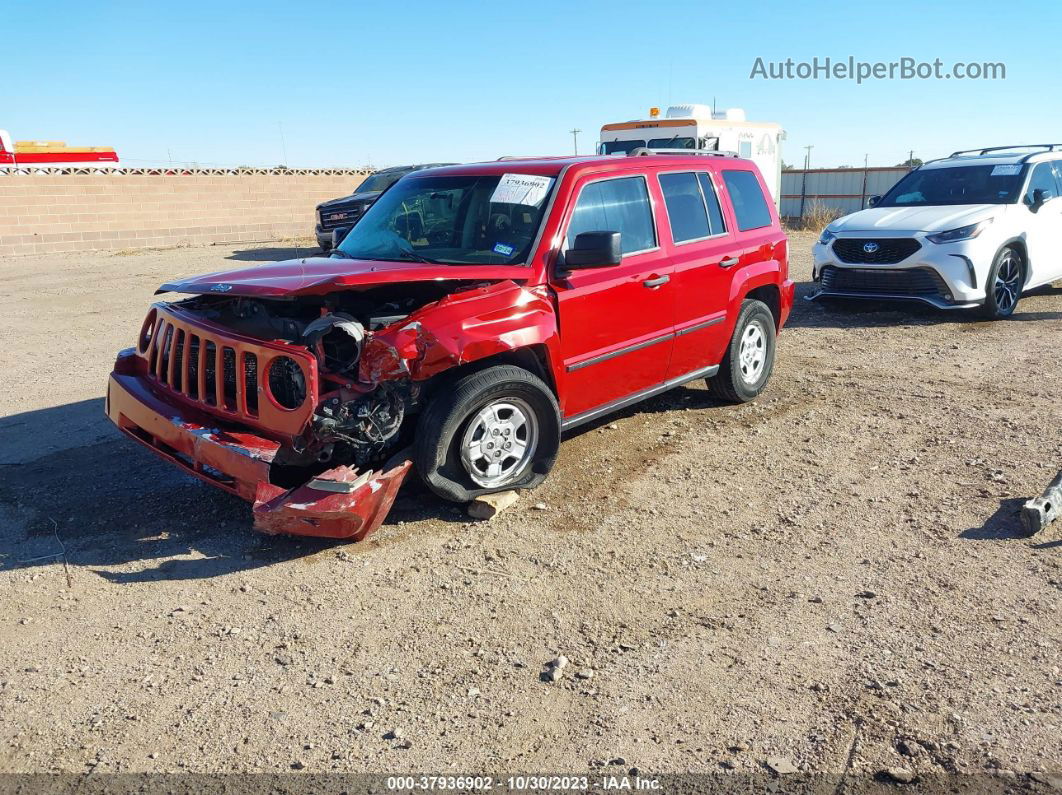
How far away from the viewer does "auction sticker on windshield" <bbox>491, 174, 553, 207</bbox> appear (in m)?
5.05

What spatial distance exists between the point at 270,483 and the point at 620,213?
2783mm

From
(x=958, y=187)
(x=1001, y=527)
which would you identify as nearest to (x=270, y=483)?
(x=1001, y=527)

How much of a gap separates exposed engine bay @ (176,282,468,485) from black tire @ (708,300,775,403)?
8.94 ft

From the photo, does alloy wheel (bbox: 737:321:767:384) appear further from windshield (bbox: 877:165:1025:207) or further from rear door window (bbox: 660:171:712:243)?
windshield (bbox: 877:165:1025:207)

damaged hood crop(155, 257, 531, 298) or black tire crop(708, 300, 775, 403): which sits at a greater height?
damaged hood crop(155, 257, 531, 298)

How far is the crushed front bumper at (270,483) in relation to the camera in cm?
389

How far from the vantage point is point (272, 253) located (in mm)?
20047

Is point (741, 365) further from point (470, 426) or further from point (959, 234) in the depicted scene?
point (959, 234)

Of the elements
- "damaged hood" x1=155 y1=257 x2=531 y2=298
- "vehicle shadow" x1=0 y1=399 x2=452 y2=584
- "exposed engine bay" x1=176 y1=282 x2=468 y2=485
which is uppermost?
"damaged hood" x1=155 y1=257 x2=531 y2=298

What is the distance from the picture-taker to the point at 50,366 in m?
8.31

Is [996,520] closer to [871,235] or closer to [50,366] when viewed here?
[871,235]

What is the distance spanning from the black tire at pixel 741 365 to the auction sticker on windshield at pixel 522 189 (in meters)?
2.11

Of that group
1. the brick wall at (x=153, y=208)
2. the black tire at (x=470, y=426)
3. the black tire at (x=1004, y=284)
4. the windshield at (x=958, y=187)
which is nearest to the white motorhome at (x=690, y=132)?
the windshield at (x=958, y=187)

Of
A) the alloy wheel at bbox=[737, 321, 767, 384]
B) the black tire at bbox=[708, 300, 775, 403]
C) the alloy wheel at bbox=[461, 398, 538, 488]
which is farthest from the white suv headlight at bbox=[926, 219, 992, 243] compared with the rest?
the alloy wheel at bbox=[461, 398, 538, 488]
